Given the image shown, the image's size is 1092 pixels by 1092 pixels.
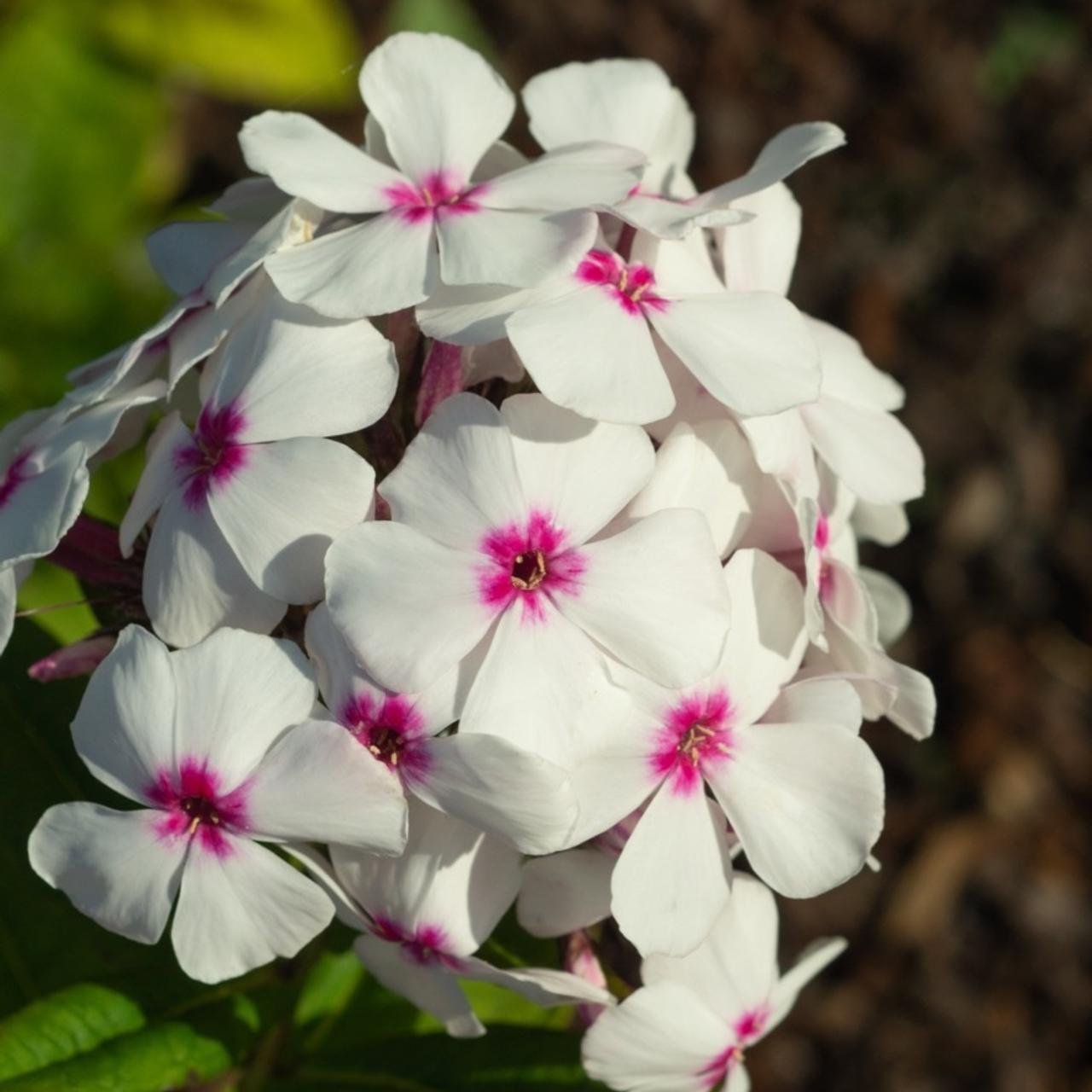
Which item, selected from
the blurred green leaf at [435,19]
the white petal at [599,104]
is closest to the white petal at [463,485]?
the white petal at [599,104]

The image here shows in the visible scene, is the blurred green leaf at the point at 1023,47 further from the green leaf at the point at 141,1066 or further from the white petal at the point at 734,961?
the green leaf at the point at 141,1066

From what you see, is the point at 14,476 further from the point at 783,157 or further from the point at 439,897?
the point at 783,157

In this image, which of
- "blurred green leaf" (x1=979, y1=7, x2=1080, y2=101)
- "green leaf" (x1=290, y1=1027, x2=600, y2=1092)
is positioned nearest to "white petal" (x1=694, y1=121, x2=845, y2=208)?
"green leaf" (x1=290, y1=1027, x2=600, y2=1092)

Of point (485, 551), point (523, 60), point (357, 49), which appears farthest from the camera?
point (523, 60)

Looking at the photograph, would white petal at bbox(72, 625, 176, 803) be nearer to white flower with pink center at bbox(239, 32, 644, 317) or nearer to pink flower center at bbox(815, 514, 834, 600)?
white flower with pink center at bbox(239, 32, 644, 317)

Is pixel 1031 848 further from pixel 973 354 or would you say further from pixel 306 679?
pixel 306 679

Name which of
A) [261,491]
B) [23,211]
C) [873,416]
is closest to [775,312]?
[873,416]
